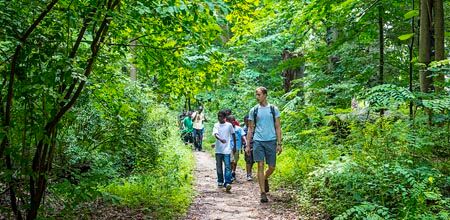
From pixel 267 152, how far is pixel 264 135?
12.3 inches

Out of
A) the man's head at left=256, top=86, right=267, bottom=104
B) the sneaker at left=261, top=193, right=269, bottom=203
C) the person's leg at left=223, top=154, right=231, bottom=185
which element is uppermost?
the man's head at left=256, top=86, right=267, bottom=104

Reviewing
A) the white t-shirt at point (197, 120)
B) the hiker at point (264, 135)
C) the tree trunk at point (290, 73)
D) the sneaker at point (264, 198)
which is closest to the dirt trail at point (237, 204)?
the sneaker at point (264, 198)

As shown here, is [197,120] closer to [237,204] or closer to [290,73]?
[290,73]

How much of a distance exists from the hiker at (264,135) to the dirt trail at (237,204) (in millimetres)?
350

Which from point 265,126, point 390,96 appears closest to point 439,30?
point 390,96

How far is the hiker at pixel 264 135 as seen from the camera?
745 centimetres

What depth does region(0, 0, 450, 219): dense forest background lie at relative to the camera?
13.6ft

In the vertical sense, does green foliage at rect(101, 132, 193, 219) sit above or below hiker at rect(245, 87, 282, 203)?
below

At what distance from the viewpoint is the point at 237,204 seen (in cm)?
763

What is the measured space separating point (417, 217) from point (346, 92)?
527cm

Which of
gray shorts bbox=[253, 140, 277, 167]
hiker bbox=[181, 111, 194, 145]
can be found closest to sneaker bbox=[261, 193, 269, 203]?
gray shorts bbox=[253, 140, 277, 167]

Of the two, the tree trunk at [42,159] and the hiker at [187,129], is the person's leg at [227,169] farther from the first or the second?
the hiker at [187,129]

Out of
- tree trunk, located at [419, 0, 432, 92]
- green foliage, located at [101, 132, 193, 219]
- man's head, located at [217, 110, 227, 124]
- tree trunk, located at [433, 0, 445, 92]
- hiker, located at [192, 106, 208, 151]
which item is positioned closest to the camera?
tree trunk, located at [433, 0, 445, 92]

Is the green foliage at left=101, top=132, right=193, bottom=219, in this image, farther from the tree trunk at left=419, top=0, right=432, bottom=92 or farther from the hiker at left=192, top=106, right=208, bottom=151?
the hiker at left=192, top=106, right=208, bottom=151
